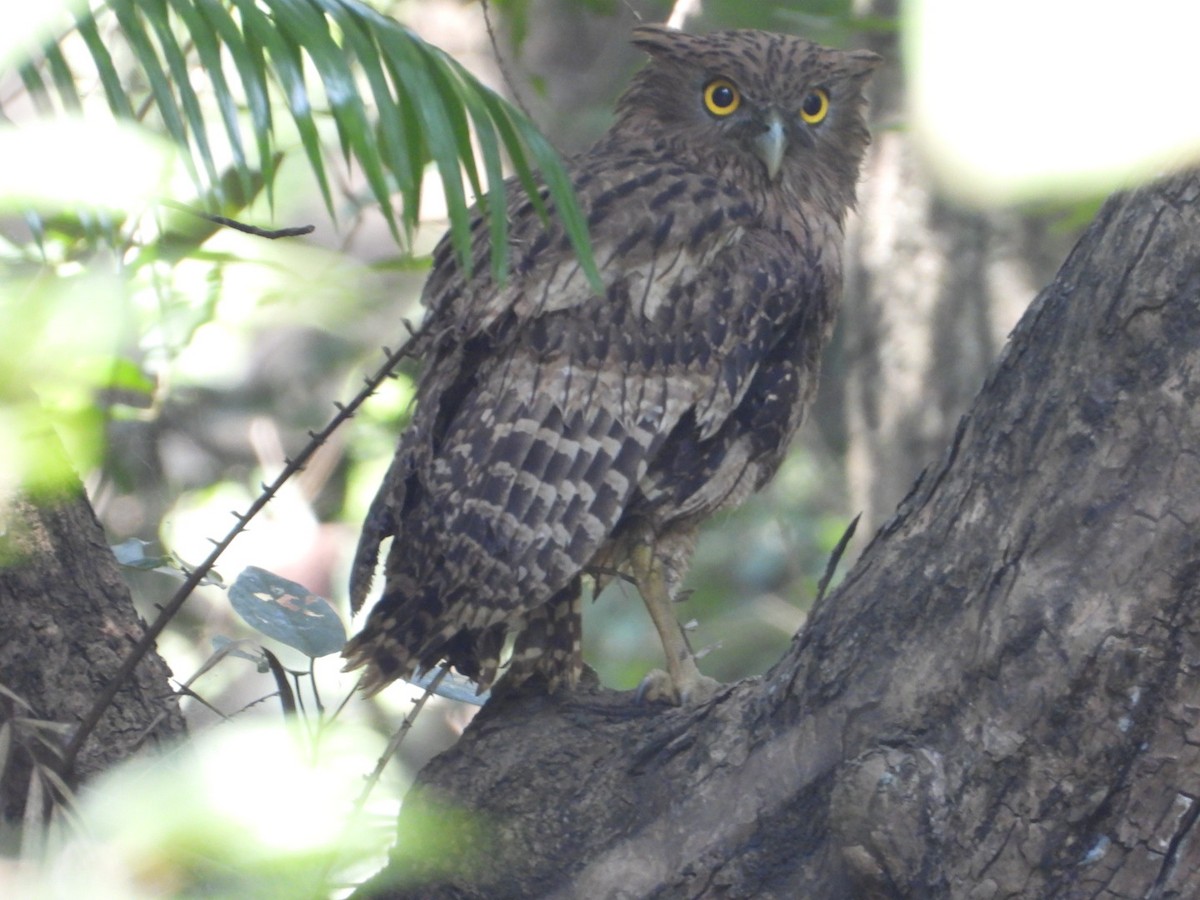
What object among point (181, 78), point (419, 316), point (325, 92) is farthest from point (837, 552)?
Answer: point (419, 316)

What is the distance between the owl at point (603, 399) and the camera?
7.60 feet

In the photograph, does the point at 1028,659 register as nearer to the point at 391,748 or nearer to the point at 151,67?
the point at 391,748

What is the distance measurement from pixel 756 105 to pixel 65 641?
1651 millimetres

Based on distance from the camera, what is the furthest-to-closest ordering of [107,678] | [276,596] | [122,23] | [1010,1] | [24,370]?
→ [1010,1] < [276,596] < [107,678] < [24,370] < [122,23]

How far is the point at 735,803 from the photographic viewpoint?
1863 millimetres

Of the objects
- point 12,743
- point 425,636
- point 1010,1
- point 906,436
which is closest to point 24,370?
point 12,743

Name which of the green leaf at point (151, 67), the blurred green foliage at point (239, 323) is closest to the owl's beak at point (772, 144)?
the blurred green foliage at point (239, 323)

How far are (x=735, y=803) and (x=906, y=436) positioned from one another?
8.77 ft

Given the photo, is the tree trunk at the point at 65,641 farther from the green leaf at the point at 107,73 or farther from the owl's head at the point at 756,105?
the owl's head at the point at 756,105

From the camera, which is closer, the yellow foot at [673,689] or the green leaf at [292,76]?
the green leaf at [292,76]

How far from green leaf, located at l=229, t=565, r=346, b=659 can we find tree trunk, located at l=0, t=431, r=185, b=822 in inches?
6.6

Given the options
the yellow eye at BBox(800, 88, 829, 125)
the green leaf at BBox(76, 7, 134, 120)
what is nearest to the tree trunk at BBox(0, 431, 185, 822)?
the green leaf at BBox(76, 7, 134, 120)

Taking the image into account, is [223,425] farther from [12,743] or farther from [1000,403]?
[1000,403]

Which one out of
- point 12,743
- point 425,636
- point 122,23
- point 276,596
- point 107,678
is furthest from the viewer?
point 425,636
